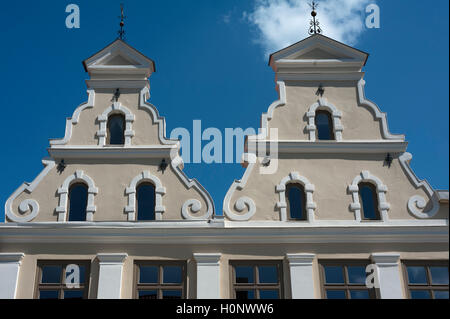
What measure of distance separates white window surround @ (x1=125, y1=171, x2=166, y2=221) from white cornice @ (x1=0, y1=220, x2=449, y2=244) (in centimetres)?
41

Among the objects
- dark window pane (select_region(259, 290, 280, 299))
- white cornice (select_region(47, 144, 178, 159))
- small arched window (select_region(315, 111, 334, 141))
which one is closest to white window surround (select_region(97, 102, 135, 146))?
white cornice (select_region(47, 144, 178, 159))

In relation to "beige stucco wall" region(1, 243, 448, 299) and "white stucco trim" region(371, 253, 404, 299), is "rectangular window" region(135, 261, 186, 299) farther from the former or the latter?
"white stucco trim" region(371, 253, 404, 299)

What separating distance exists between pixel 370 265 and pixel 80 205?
22.2 feet

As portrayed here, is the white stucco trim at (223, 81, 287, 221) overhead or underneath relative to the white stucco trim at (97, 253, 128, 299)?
overhead

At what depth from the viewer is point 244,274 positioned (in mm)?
15188

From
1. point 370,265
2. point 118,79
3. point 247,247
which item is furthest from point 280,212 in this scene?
point 118,79

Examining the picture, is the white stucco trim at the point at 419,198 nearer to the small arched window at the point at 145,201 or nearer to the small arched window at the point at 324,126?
the small arched window at the point at 324,126

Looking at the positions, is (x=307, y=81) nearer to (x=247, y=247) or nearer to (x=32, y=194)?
(x=247, y=247)

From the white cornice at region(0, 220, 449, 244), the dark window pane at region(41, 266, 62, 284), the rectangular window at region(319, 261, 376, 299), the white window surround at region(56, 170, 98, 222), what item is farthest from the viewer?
the white window surround at region(56, 170, 98, 222)

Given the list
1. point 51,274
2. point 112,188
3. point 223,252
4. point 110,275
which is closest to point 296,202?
point 223,252

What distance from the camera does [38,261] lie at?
15.2 metres

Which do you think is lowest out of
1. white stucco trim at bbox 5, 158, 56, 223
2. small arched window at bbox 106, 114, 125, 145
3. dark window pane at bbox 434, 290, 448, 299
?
dark window pane at bbox 434, 290, 448, 299

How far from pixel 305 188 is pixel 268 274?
2.24 meters

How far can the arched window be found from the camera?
15.7 meters
